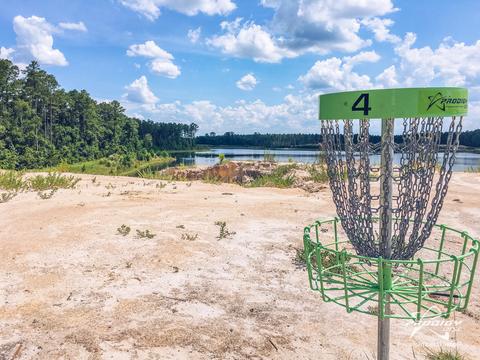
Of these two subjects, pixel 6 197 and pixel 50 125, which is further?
pixel 50 125

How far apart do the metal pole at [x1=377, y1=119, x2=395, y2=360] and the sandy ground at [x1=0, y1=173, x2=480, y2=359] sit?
4.71 ft

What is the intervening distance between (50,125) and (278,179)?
57.7 metres

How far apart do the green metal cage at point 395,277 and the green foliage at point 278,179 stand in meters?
8.55

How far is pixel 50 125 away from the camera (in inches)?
2559

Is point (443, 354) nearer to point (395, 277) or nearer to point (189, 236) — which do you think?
point (395, 277)

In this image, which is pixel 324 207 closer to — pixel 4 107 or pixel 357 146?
pixel 357 146

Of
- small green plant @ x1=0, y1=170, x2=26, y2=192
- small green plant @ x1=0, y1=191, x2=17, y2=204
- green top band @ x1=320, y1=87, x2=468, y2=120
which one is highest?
green top band @ x1=320, y1=87, x2=468, y2=120

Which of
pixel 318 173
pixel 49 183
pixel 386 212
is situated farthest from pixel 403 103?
pixel 318 173

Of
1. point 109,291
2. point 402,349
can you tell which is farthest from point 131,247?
point 402,349

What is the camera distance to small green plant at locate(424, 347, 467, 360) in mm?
3861

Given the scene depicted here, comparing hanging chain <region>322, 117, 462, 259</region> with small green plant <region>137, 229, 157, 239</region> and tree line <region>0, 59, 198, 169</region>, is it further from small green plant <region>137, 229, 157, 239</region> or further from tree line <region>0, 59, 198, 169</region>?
tree line <region>0, 59, 198, 169</region>

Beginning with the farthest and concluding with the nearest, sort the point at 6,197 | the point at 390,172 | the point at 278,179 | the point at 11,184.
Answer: the point at 278,179, the point at 11,184, the point at 6,197, the point at 390,172

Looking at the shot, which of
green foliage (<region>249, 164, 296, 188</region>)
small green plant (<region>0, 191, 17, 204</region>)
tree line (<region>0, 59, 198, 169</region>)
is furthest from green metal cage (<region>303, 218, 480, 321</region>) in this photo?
tree line (<region>0, 59, 198, 169</region>)

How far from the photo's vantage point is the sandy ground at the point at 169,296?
4039 mm
